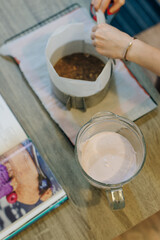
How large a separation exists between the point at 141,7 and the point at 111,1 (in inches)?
22.7

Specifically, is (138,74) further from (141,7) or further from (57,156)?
(141,7)

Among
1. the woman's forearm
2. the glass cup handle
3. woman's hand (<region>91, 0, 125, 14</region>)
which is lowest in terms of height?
the glass cup handle

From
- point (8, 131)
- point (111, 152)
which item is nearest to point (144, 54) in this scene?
point (111, 152)

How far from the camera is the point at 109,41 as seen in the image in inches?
28.3

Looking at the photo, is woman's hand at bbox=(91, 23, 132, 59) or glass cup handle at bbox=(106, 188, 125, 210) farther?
woman's hand at bbox=(91, 23, 132, 59)

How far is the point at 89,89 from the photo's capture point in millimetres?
654

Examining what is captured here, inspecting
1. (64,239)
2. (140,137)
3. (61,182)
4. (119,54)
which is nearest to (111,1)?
(119,54)

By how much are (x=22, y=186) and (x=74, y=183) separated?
0.12 meters

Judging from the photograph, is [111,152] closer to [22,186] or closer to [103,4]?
[22,186]

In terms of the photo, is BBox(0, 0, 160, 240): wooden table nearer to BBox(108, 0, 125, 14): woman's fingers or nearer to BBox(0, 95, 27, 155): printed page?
BBox(0, 95, 27, 155): printed page

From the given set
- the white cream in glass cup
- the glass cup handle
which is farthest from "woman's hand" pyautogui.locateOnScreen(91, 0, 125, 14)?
the glass cup handle

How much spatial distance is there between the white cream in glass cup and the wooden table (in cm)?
7

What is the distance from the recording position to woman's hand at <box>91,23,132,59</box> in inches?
28.1

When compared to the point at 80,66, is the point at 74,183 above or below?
below
